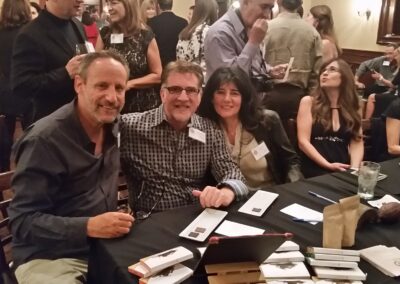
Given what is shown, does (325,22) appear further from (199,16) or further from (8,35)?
(8,35)

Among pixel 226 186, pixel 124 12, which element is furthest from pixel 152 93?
pixel 226 186

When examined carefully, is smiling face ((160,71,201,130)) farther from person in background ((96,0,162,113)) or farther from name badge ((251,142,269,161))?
person in background ((96,0,162,113))

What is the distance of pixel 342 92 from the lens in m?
2.75

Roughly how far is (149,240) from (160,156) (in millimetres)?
644

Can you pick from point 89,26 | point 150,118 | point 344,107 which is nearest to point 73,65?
point 150,118

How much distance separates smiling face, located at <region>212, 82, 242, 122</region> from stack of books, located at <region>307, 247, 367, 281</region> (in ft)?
3.33

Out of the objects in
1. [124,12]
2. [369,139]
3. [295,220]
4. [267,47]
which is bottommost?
[369,139]

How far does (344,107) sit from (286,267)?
1.70m

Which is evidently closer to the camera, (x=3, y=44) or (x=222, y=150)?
(x=222, y=150)

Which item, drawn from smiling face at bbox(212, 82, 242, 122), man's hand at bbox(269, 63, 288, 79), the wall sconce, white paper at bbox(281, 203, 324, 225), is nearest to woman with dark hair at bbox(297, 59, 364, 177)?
man's hand at bbox(269, 63, 288, 79)

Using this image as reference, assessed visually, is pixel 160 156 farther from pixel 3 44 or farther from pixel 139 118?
pixel 3 44

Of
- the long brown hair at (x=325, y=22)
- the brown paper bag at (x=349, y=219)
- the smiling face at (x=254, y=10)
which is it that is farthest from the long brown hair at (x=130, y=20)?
the long brown hair at (x=325, y=22)

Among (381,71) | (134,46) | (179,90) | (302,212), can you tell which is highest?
(134,46)

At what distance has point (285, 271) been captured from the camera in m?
1.25
